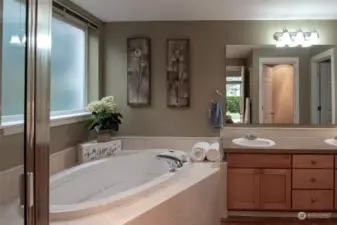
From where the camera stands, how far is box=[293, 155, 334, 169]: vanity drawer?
356 centimetres

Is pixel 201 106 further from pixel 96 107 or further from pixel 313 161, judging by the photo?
pixel 313 161

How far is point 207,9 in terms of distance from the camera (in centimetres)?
372

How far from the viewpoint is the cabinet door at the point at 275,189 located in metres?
3.58

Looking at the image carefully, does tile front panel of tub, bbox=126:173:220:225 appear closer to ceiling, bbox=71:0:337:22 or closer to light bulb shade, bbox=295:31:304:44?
ceiling, bbox=71:0:337:22

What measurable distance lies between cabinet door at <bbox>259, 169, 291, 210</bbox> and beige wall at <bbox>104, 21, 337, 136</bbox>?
2.93 feet

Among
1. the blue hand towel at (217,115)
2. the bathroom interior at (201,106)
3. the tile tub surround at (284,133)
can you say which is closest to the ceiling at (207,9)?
the bathroom interior at (201,106)

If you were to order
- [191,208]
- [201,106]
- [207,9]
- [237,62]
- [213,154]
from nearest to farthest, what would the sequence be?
[191,208]
[213,154]
[207,9]
[237,62]
[201,106]

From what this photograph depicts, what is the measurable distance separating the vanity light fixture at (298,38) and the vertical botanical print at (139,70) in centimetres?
152

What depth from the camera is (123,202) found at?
2.27m

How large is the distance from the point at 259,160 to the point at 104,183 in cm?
150

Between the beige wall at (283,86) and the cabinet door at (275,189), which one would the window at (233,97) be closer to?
the beige wall at (283,86)

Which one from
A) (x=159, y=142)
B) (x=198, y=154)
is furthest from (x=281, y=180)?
(x=159, y=142)

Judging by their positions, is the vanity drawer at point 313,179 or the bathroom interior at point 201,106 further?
the vanity drawer at point 313,179

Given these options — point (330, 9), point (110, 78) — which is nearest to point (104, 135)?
point (110, 78)
